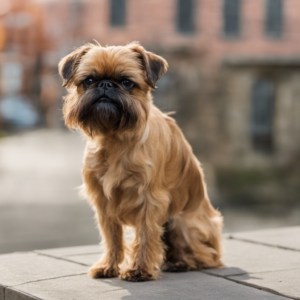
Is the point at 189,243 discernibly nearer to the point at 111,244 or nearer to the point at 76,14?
the point at 111,244

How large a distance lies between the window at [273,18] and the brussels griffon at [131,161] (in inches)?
1009

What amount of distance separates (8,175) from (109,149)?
2625 cm

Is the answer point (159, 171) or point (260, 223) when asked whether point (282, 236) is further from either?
point (260, 223)

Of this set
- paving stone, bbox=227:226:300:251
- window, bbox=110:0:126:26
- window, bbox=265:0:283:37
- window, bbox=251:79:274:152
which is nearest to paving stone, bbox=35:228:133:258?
paving stone, bbox=227:226:300:251

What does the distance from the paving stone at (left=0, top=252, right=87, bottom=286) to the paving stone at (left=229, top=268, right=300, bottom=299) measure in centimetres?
119

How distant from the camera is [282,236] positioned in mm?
5621

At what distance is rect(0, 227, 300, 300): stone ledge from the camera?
352cm

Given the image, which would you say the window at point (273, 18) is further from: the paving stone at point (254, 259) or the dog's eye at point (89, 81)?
the dog's eye at point (89, 81)

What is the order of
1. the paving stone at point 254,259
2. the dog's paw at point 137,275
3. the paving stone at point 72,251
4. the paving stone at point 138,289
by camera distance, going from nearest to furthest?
the paving stone at point 138,289 < the dog's paw at point 137,275 < the paving stone at point 254,259 < the paving stone at point 72,251

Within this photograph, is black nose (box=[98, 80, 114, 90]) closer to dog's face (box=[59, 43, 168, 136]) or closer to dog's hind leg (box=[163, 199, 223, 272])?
dog's face (box=[59, 43, 168, 136])

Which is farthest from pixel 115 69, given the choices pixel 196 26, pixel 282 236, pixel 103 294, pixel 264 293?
pixel 196 26

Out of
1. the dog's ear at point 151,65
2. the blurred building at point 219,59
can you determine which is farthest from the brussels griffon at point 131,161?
the blurred building at point 219,59

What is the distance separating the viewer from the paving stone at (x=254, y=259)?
13.9ft

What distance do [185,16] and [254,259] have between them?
82.6 feet
